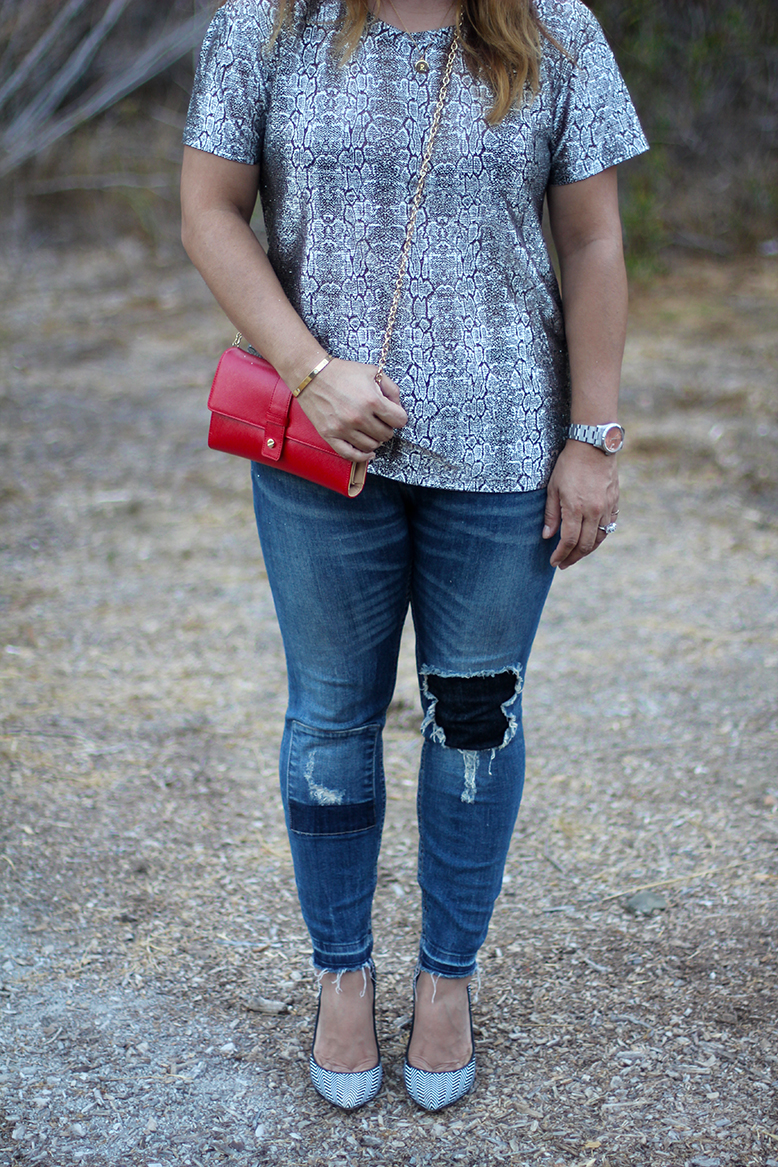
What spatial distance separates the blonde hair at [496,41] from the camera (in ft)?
4.29

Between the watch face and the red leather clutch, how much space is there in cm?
34

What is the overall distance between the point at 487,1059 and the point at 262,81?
155 cm

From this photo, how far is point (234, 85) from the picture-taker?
1333mm

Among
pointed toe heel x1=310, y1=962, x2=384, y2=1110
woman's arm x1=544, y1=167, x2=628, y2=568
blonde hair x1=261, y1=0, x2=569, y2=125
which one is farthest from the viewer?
pointed toe heel x1=310, y1=962, x2=384, y2=1110

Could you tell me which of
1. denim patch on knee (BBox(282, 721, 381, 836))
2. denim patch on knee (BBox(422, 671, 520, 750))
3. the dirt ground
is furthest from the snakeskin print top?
the dirt ground

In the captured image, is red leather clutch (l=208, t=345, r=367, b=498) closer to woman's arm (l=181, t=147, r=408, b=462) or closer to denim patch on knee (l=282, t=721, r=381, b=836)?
woman's arm (l=181, t=147, r=408, b=462)

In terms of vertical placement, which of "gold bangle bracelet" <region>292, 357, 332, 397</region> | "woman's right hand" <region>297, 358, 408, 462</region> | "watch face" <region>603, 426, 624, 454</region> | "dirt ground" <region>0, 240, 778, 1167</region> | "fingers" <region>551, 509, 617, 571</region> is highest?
"gold bangle bracelet" <region>292, 357, 332, 397</region>

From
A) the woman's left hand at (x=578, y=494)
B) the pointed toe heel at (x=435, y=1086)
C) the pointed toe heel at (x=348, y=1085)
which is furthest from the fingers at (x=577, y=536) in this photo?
the pointed toe heel at (x=435, y=1086)

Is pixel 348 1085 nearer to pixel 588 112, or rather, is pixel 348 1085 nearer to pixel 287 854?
pixel 287 854

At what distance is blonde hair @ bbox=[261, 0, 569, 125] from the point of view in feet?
4.29

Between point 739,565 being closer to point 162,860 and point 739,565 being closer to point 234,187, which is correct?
point 162,860

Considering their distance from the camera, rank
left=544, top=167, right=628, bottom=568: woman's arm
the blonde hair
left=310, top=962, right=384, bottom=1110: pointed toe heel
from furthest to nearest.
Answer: left=310, top=962, right=384, bottom=1110: pointed toe heel, left=544, top=167, right=628, bottom=568: woman's arm, the blonde hair

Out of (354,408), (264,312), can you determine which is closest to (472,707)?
Result: (354,408)

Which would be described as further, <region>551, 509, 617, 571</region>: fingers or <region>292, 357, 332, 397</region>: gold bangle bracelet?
<region>551, 509, 617, 571</region>: fingers
